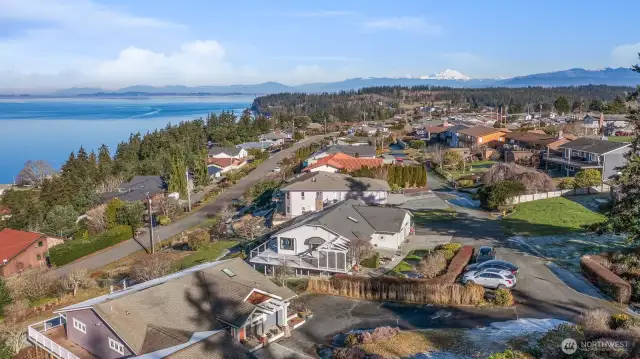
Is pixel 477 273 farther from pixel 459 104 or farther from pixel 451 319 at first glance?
pixel 459 104

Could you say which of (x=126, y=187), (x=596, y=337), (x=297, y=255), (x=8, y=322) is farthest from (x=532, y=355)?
(x=126, y=187)

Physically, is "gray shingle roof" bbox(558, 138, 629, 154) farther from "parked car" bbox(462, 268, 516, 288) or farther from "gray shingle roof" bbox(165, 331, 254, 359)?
"gray shingle roof" bbox(165, 331, 254, 359)

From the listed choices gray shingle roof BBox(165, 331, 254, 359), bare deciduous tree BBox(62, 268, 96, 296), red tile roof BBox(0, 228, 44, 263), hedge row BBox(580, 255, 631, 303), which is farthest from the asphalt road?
hedge row BBox(580, 255, 631, 303)

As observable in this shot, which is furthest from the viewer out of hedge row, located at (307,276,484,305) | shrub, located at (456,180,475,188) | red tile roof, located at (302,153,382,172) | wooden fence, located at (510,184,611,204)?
red tile roof, located at (302,153,382,172)

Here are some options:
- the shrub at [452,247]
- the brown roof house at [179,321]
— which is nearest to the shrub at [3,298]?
the brown roof house at [179,321]

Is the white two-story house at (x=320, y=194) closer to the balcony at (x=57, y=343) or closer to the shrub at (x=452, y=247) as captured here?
the shrub at (x=452, y=247)

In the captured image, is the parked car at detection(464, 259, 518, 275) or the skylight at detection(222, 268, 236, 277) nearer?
the skylight at detection(222, 268, 236, 277)

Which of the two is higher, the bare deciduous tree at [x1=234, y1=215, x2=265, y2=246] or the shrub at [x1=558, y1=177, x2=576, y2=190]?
the shrub at [x1=558, y1=177, x2=576, y2=190]

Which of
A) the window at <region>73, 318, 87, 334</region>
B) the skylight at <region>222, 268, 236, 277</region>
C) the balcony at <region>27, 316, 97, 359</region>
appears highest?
the skylight at <region>222, 268, 236, 277</region>
